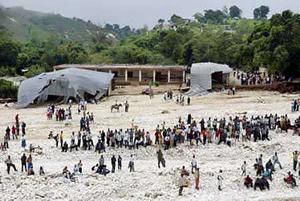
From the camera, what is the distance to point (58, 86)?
163 feet

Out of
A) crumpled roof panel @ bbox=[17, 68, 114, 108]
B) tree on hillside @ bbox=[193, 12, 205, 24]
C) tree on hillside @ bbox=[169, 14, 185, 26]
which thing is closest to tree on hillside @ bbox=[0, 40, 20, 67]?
crumpled roof panel @ bbox=[17, 68, 114, 108]

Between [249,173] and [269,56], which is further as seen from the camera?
[269,56]

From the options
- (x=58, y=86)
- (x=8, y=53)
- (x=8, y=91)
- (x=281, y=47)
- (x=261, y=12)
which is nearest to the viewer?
(x=281, y=47)

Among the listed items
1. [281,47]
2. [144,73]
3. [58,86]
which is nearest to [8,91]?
[58,86]

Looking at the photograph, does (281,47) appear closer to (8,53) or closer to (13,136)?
(13,136)

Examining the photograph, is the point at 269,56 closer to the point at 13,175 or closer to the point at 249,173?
the point at 249,173

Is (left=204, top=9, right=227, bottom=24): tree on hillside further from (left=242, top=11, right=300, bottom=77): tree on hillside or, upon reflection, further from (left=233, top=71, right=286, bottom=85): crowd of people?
(left=242, top=11, right=300, bottom=77): tree on hillside

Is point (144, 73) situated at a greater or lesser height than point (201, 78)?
greater

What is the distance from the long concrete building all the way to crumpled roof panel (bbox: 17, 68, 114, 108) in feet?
33.3

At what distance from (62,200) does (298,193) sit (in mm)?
10126

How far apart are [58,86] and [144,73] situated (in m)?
14.8

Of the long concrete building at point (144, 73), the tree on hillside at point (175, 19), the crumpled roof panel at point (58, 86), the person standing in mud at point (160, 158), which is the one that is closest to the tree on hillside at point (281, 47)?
the long concrete building at point (144, 73)

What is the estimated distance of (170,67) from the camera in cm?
6094

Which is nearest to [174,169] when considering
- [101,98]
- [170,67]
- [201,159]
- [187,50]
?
[201,159]
